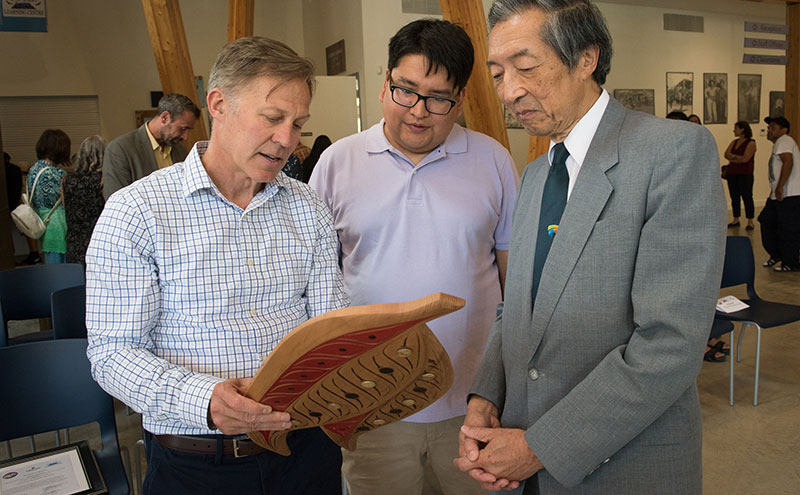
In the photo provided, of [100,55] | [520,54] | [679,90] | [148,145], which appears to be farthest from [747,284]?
[100,55]

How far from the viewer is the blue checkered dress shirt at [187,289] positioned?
1.25m

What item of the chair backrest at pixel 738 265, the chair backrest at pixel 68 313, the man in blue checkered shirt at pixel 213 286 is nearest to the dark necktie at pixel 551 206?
the man in blue checkered shirt at pixel 213 286

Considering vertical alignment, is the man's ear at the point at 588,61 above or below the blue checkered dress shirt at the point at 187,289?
above

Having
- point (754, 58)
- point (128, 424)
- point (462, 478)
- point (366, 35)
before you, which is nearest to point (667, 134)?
point (462, 478)

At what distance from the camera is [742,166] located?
11.0 metres

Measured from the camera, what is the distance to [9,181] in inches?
350

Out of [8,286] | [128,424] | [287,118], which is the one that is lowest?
[128,424]

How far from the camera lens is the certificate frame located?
1.66 m

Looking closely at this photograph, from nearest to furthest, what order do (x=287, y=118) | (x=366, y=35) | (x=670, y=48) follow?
(x=287, y=118)
(x=366, y=35)
(x=670, y=48)

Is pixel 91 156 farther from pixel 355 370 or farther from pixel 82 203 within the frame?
pixel 355 370

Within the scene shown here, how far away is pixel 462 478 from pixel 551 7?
139 cm

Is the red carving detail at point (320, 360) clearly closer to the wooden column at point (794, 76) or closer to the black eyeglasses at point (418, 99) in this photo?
the black eyeglasses at point (418, 99)

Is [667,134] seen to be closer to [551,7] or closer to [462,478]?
[551,7]

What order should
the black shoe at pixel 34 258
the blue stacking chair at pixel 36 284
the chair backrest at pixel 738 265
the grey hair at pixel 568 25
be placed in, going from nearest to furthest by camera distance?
1. the grey hair at pixel 568 25
2. the blue stacking chair at pixel 36 284
3. the chair backrest at pixel 738 265
4. the black shoe at pixel 34 258
